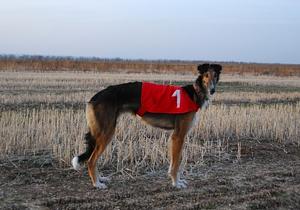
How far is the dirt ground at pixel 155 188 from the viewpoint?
22.0 ft

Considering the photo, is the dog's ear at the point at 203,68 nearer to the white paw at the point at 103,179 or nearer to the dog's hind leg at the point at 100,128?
the dog's hind leg at the point at 100,128

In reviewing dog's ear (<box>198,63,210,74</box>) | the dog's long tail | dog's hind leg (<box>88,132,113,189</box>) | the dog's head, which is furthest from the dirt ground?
dog's ear (<box>198,63,210,74</box>)

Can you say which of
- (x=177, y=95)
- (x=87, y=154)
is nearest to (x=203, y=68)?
(x=177, y=95)

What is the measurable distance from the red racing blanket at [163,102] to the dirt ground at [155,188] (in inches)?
50.6

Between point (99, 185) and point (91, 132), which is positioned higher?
point (91, 132)

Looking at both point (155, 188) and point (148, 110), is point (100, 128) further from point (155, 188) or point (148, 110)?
point (155, 188)

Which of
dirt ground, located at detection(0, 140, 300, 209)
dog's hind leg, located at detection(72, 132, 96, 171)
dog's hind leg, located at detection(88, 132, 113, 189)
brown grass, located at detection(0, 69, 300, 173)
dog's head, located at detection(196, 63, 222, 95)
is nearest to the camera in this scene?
dirt ground, located at detection(0, 140, 300, 209)

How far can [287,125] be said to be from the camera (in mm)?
13250

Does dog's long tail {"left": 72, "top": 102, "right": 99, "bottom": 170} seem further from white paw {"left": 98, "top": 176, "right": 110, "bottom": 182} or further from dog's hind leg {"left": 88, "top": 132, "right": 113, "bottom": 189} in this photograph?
white paw {"left": 98, "top": 176, "right": 110, "bottom": 182}

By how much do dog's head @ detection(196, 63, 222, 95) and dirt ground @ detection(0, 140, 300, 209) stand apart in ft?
5.55

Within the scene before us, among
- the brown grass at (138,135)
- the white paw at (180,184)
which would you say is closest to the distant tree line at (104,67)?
the brown grass at (138,135)

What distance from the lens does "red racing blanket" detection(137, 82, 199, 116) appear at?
316 inches

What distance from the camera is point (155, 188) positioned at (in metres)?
→ 7.58

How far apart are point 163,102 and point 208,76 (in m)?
0.94
